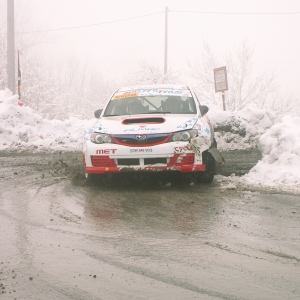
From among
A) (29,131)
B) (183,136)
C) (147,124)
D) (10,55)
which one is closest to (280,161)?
(183,136)

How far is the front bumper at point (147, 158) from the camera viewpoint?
6832mm

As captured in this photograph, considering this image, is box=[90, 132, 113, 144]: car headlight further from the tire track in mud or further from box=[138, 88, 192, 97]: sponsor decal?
the tire track in mud

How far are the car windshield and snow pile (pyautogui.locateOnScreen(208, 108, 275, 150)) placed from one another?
6155 millimetres

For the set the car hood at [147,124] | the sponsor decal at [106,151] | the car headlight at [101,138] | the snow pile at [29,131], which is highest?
A: the car hood at [147,124]

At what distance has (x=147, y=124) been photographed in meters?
7.14

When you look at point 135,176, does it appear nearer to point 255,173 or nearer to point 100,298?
point 255,173

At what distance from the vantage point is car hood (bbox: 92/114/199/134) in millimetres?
7012

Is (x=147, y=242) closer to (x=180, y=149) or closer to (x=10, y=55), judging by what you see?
(x=180, y=149)

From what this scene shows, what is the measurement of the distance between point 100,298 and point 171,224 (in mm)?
2035

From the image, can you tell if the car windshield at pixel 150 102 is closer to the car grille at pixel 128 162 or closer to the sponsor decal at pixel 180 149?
the sponsor decal at pixel 180 149

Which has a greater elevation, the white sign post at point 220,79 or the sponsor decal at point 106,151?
the white sign post at point 220,79

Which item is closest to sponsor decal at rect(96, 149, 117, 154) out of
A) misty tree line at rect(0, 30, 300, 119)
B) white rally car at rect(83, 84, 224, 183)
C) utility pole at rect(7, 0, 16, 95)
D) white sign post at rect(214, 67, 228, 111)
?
white rally car at rect(83, 84, 224, 183)

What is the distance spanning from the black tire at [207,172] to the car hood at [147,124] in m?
0.46

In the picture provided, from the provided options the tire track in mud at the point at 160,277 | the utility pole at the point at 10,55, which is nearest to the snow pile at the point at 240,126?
the utility pole at the point at 10,55
